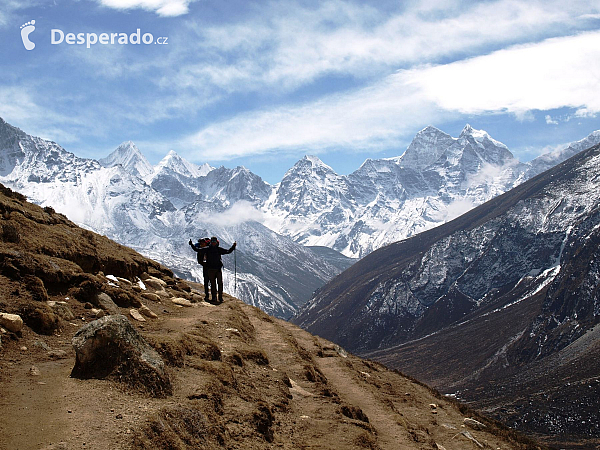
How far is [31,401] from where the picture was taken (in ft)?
39.8

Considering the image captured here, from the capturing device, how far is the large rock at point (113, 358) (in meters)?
13.7

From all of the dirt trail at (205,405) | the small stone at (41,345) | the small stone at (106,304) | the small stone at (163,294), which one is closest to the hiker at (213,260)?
the small stone at (163,294)

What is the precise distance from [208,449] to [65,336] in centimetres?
830

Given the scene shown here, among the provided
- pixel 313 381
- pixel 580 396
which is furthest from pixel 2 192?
pixel 580 396

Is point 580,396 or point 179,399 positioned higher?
point 179,399

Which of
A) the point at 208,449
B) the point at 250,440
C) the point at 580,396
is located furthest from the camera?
the point at 580,396

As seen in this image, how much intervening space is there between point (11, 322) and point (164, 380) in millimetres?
5852

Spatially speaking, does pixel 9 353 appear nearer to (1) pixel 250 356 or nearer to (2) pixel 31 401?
(2) pixel 31 401

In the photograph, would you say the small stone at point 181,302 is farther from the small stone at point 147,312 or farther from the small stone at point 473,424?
the small stone at point 473,424

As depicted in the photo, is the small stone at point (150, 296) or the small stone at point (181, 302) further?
the small stone at point (181, 302)

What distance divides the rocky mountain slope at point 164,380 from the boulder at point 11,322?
0.03m

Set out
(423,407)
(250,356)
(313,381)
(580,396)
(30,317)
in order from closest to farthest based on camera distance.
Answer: (30,317), (250,356), (313,381), (423,407), (580,396)

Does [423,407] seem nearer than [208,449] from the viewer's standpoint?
No

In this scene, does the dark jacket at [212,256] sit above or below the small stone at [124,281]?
above
